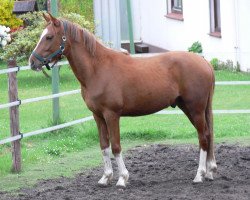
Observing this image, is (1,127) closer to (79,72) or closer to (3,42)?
(3,42)

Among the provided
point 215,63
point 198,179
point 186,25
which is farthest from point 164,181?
point 186,25

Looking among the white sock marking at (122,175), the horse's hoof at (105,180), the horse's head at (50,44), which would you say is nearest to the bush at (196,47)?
the horse's hoof at (105,180)

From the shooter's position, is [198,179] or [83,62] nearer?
[83,62]

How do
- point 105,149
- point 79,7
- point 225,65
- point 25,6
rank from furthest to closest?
point 25,6 < point 79,7 < point 225,65 < point 105,149

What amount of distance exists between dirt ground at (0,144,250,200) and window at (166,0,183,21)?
1290 cm

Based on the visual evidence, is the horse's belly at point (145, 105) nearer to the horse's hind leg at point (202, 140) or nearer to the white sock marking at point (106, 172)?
the horse's hind leg at point (202, 140)

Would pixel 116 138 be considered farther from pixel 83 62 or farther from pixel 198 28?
pixel 198 28

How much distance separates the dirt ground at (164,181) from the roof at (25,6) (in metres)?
15.7

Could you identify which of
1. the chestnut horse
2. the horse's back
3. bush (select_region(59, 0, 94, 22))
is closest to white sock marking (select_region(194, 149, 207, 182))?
the chestnut horse

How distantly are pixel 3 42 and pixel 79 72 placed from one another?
1.96 m

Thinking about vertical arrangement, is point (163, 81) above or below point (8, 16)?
above

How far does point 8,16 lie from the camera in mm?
24719

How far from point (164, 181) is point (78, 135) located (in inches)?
136

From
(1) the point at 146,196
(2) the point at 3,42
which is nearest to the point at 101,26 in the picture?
(2) the point at 3,42
